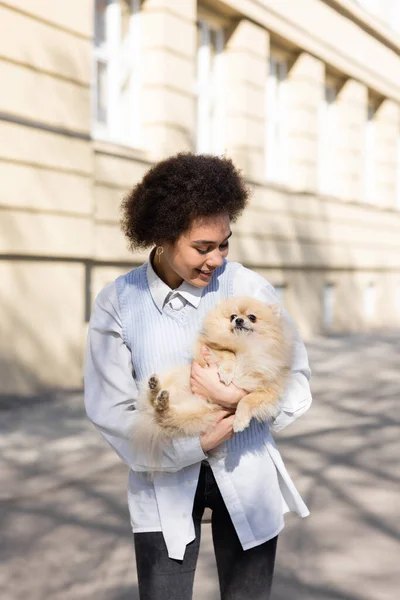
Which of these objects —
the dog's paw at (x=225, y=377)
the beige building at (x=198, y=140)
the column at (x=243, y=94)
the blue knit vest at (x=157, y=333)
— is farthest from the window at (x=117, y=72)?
the dog's paw at (x=225, y=377)

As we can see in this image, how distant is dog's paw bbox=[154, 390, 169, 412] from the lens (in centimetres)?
239

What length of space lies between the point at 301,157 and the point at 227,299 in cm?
1360

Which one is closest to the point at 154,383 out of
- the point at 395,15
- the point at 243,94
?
the point at 243,94

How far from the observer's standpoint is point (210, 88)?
13.4 m

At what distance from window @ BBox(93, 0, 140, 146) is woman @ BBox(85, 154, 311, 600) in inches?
338

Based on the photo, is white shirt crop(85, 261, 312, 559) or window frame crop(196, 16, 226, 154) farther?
window frame crop(196, 16, 226, 154)

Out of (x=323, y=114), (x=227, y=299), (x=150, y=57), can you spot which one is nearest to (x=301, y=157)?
(x=323, y=114)

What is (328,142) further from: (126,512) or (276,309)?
(276,309)

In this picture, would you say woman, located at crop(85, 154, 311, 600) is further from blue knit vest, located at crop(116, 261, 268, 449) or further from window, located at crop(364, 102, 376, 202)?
window, located at crop(364, 102, 376, 202)

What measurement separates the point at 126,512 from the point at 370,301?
1491 centimetres

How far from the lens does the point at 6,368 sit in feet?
28.6

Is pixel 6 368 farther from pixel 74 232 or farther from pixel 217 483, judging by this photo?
pixel 217 483

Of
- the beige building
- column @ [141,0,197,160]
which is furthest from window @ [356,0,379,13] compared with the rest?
column @ [141,0,197,160]

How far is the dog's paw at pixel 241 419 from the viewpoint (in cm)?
236
